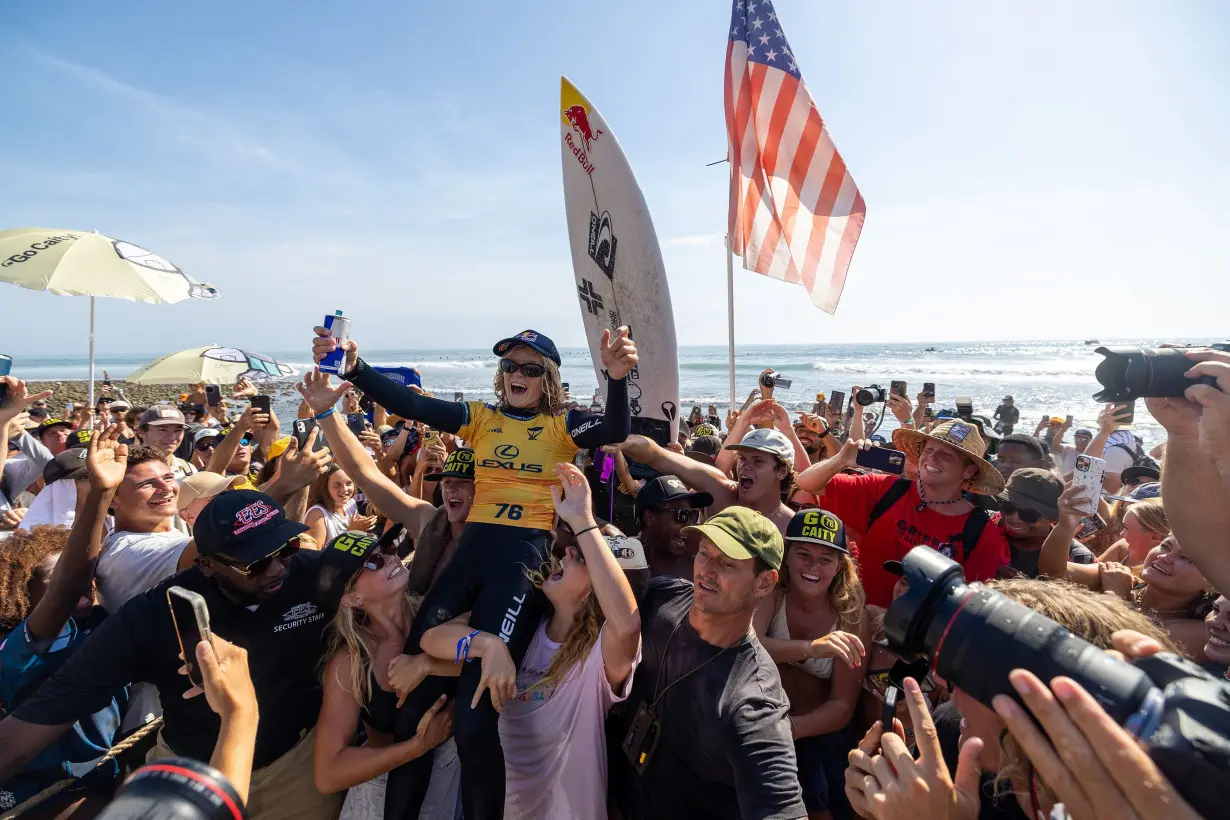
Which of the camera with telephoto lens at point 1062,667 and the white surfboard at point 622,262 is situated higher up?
the white surfboard at point 622,262

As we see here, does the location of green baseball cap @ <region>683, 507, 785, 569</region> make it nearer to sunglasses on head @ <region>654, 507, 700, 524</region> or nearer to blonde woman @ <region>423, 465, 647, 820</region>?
blonde woman @ <region>423, 465, 647, 820</region>

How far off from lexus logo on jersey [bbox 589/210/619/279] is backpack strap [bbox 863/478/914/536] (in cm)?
283

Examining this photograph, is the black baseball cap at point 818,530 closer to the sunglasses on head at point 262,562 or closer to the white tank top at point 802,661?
the white tank top at point 802,661

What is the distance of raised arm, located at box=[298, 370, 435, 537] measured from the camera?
3.25 m

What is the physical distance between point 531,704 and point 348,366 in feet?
6.09

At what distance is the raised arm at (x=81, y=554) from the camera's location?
239 centimetres

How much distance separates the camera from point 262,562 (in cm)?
232

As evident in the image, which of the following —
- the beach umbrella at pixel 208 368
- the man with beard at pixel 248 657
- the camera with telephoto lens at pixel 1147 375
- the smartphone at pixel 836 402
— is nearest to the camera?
the camera with telephoto lens at pixel 1147 375

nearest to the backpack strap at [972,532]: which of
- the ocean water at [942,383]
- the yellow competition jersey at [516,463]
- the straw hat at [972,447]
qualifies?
the straw hat at [972,447]

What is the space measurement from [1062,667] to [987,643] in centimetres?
12

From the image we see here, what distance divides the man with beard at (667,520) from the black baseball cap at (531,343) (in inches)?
37.9

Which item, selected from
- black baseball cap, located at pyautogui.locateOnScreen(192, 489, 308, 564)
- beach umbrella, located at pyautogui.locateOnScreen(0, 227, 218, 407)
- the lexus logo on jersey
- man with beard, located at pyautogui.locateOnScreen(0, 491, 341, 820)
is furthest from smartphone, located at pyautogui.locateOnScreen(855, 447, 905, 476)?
beach umbrella, located at pyautogui.locateOnScreen(0, 227, 218, 407)

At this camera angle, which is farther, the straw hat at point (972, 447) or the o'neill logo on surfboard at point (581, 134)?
the o'neill logo on surfboard at point (581, 134)

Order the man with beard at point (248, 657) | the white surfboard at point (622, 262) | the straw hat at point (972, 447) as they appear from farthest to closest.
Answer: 1. the white surfboard at point (622, 262)
2. the straw hat at point (972, 447)
3. the man with beard at point (248, 657)
